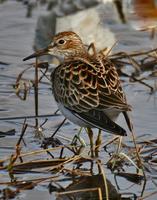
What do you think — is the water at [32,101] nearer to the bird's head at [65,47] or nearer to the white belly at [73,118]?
the white belly at [73,118]

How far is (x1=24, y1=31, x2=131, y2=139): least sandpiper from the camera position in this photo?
667 centimetres

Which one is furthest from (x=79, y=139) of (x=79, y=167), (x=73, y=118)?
(x=79, y=167)

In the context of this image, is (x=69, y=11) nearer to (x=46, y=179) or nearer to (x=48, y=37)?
(x=48, y=37)

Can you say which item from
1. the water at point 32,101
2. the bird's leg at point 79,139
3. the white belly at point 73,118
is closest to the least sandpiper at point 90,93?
the white belly at point 73,118

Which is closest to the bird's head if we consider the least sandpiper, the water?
the least sandpiper

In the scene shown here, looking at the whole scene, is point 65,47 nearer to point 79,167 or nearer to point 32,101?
point 32,101

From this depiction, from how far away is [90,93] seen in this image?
6.83m

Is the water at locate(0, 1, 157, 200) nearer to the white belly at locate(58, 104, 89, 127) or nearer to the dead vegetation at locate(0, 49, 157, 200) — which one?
the dead vegetation at locate(0, 49, 157, 200)

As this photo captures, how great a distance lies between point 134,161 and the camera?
6.75 meters

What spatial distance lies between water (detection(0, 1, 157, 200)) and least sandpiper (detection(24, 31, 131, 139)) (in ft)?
1.20

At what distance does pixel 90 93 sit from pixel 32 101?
184 centimetres

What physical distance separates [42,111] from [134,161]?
173 cm

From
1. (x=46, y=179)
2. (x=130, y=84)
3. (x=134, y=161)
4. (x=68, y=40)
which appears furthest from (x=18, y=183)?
(x=130, y=84)

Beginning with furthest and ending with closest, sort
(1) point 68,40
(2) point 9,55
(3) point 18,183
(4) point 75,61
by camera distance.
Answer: (2) point 9,55 → (1) point 68,40 → (4) point 75,61 → (3) point 18,183
